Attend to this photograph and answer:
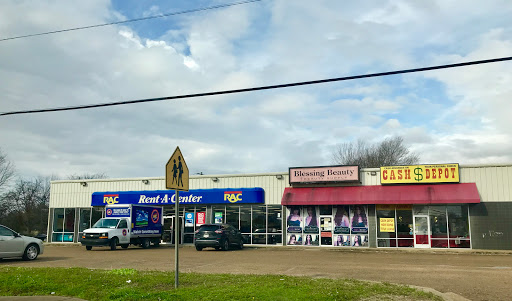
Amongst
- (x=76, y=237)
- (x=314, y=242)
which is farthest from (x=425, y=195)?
(x=76, y=237)

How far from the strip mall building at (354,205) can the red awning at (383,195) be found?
58mm

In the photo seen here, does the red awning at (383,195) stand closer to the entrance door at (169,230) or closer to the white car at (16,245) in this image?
the entrance door at (169,230)

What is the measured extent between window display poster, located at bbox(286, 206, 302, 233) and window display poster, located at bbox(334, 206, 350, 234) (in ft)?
8.31

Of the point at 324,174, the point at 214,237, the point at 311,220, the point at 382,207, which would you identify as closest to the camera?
the point at 214,237

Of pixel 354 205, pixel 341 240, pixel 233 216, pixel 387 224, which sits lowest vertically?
pixel 341 240

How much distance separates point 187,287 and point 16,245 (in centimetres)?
1139

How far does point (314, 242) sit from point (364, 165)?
31768mm

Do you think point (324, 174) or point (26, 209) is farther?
point (26, 209)

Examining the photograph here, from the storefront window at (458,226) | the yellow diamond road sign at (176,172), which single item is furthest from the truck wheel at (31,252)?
the storefront window at (458,226)

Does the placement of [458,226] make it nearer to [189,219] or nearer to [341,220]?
[341,220]

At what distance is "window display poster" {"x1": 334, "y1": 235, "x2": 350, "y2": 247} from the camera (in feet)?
98.5

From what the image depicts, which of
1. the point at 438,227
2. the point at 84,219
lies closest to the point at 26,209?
the point at 84,219

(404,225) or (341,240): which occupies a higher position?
(404,225)

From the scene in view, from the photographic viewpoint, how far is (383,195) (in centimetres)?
2878
